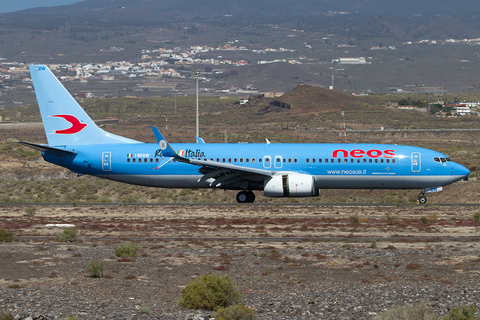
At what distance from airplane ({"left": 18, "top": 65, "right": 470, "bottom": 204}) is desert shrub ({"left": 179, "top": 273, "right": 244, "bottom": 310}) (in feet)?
61.8

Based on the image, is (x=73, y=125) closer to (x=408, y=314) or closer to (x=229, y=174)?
(x=229, y=174)

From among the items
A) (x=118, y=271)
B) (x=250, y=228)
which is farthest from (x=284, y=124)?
(x=118, y=271)

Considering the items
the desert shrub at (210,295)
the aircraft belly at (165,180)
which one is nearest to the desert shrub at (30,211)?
the aircraft belly at (165,180)

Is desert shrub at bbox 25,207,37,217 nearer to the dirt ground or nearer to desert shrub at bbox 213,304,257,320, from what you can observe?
the dirt ground

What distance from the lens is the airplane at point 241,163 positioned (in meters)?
34.5

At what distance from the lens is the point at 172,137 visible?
3831 inches

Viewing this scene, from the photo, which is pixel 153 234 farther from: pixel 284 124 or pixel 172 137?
pixel 284 124

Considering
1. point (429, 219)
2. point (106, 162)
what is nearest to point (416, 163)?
point (429, 219)

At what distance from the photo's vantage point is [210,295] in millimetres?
13859

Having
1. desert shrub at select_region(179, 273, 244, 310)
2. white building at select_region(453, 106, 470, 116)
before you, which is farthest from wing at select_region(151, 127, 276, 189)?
white building at select_region(453, 106, 470, 116)

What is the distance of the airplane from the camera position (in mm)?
34500

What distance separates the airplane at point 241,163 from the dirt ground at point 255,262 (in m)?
4.04

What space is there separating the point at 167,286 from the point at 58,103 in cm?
2433

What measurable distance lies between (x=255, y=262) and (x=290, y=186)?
50.1 feet
